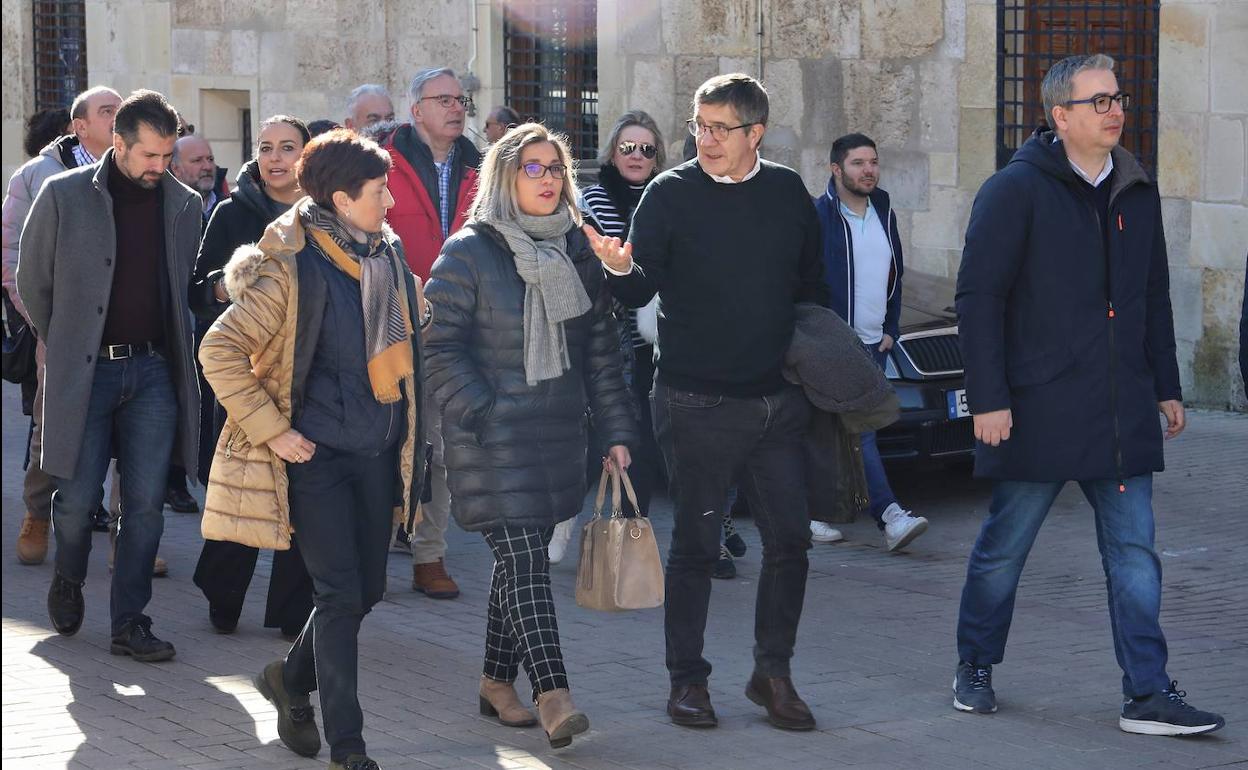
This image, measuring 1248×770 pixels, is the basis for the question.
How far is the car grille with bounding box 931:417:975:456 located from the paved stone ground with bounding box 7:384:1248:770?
49cm

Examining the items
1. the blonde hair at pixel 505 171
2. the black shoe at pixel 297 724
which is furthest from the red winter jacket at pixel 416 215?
the black shoe at pixel 297 724

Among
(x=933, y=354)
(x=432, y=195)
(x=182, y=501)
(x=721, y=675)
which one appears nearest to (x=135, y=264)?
(x=432, y=195)

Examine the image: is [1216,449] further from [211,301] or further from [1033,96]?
[211,301]

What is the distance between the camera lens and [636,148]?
26.7 feet

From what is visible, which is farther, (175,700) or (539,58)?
(539,58)

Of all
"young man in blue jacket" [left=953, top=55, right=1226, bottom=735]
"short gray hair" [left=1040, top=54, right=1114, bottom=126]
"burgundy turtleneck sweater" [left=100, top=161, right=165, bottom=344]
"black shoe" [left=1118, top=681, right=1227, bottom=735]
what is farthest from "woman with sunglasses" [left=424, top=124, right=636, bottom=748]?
"burgundy turtleneck sweater" [left=100, top=161, right=165, bottom=344]

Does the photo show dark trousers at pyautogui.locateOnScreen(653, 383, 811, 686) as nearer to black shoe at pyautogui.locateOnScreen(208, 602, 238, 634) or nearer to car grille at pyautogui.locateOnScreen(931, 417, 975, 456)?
black shoe at pyautogui.locateOnScreen(208, 602, 238, 634)

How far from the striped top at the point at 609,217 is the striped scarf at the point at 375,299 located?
249 centimetres

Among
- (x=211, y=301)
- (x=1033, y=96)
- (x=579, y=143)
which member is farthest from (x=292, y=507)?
Result: (x=579, y=143)

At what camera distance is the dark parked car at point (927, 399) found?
30.3ft

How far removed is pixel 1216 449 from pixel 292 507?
276 inches

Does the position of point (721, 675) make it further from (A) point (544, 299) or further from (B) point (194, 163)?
(B) point (194, 163)

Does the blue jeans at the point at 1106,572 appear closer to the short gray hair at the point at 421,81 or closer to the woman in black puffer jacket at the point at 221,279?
the woman in black puffer jacket at the point at 221,279

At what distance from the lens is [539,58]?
16969mm
